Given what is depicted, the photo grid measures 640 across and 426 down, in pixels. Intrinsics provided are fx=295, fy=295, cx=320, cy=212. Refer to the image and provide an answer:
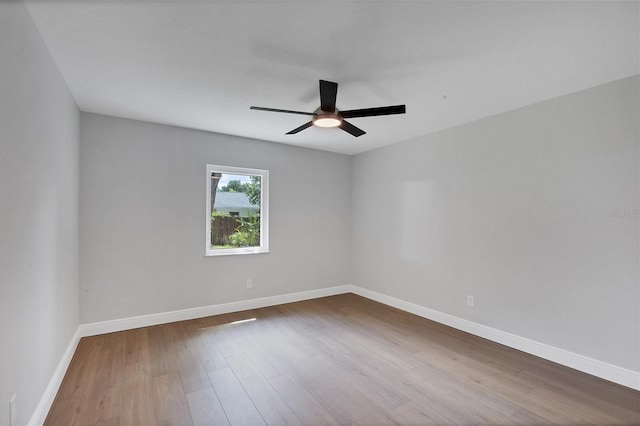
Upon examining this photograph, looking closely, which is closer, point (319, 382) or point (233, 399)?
point (233, 399)

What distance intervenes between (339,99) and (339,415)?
2.67m

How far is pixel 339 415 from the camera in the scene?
2.04m

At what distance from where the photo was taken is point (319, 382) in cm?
245

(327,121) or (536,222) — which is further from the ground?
(327,121)

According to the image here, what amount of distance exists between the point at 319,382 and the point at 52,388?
1985 mm

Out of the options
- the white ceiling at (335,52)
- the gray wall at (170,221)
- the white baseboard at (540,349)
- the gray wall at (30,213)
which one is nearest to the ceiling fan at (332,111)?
the white ceiling at (335,52)

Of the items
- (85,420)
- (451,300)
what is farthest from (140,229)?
(451,300)

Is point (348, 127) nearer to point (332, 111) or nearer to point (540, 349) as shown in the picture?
point (332, 111)

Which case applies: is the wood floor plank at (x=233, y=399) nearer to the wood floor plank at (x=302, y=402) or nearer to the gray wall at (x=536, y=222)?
the wood floor plank at (x=302, y=402)

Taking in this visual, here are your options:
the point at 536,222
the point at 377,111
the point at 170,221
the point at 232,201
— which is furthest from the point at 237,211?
the point at 536,222

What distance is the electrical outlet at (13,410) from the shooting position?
1472 millimetres

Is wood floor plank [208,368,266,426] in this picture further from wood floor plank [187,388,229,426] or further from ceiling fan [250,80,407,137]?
ceiling fan [250,80,407,137]

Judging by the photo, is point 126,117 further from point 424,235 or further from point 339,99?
point 424,235

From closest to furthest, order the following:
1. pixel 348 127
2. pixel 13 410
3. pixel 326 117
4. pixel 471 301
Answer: pixel 13 410 < pixel 326 117 < pixel 348 127 < pixel 471 301
